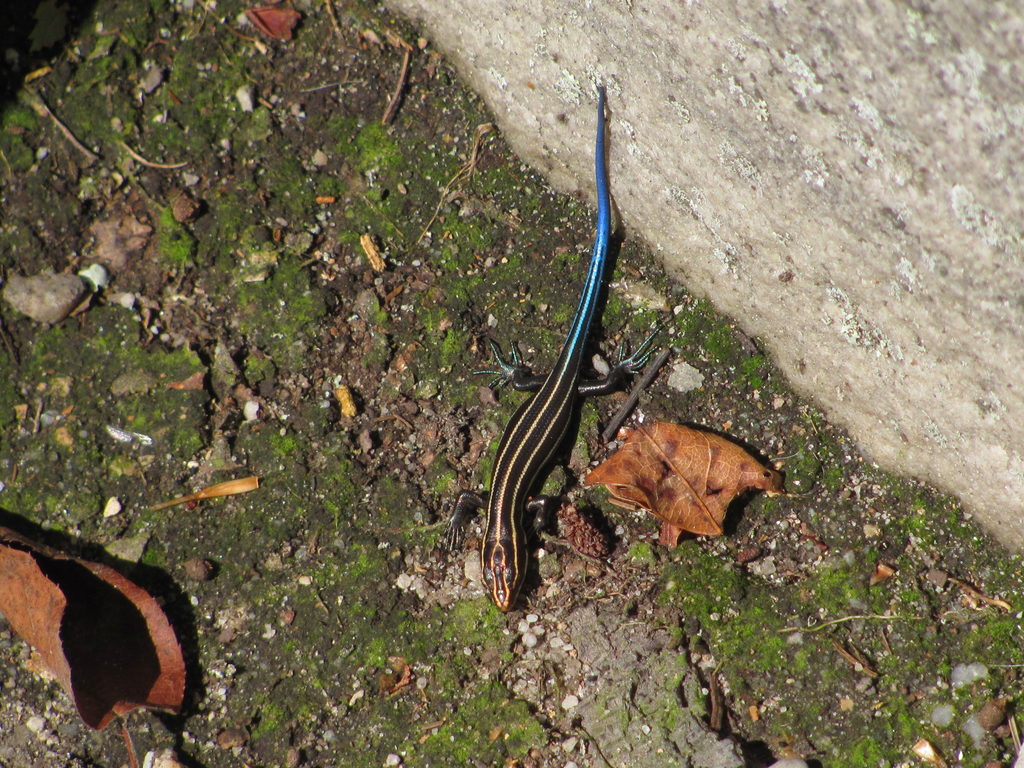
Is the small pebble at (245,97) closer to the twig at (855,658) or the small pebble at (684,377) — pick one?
the small pebble at (684,377)

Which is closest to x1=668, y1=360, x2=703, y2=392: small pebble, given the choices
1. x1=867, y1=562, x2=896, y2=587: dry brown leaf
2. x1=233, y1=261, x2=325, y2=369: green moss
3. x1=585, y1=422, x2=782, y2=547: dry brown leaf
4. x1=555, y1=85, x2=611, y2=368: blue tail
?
x1=585, y1=422, x2=782, y2=547: dry brown leaf

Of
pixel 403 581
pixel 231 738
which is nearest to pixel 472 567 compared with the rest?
pixel 403 581

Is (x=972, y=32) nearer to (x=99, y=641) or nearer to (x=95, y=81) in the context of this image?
(x=99, y=641)

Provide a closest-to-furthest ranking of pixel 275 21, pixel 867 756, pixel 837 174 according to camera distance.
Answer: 1. pixel 837 174
2. pixel 867 756
3. pixel 275 21

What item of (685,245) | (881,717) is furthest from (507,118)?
(881,717)

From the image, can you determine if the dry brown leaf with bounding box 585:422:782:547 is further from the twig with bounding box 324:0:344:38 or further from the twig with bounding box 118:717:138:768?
the twig with bounding box 324:0:344:38

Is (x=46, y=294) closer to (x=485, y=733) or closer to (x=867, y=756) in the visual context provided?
(x=485, y=733)
